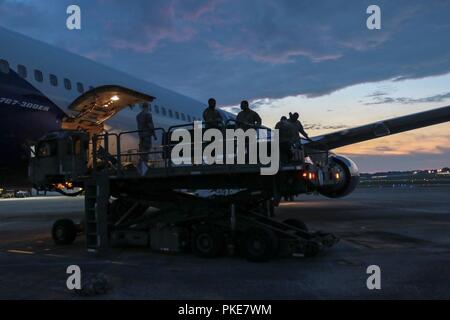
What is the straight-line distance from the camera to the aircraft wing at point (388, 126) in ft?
64.8

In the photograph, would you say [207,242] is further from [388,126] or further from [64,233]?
[388,126]

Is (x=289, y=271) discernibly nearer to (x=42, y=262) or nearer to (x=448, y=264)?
(x=448, y=264)

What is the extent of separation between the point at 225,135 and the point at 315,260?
2941 millimetres

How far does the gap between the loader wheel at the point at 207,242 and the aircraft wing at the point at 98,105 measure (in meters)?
3.73

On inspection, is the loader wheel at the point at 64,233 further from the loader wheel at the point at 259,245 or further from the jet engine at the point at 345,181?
the jet engine at the point at 345,181

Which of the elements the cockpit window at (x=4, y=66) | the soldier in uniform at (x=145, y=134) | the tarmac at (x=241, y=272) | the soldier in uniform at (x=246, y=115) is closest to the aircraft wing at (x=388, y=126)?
the tarmac at (x=241, y=272)

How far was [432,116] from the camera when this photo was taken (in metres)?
19.7

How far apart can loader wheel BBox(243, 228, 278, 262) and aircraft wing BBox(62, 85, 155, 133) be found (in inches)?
174

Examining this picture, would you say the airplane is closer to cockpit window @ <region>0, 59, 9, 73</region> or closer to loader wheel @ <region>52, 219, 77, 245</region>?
cockpit window @ <region>0, 59, 9, 73</region>

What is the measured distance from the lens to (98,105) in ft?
38.6

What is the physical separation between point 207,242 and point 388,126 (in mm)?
13762

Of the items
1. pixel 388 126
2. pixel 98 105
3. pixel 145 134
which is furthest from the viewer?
pixel 388 126

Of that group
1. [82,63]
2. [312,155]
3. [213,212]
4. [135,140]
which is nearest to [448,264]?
[312,155]

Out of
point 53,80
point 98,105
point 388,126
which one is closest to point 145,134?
point 98,105
